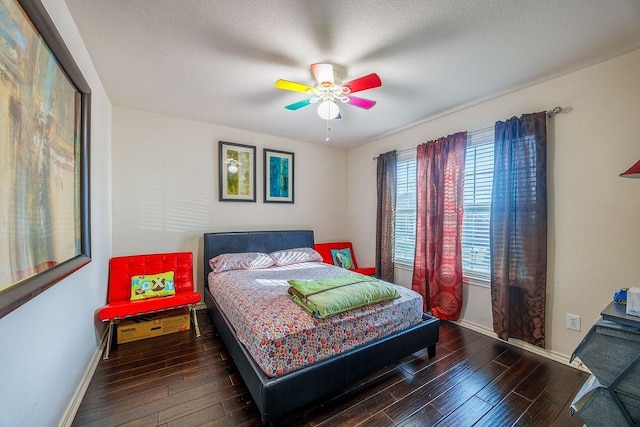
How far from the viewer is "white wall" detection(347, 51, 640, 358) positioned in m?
1.90

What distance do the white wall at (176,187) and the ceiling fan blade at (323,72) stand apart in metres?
2.08

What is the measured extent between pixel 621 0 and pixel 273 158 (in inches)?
139

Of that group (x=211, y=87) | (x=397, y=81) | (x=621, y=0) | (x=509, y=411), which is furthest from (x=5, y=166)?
(x=621, y=0)

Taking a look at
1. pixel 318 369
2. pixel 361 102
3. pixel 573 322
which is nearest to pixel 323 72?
pixel 361 102

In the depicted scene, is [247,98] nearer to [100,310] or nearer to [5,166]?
[5,166]

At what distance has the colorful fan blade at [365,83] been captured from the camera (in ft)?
6.06

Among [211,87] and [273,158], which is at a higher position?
[211,87]

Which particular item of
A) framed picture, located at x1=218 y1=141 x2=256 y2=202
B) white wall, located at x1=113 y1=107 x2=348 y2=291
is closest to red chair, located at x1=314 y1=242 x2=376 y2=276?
white wall, located at x1=113 y1=107 x2=348 y2=291

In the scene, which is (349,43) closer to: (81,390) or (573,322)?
(573,322)

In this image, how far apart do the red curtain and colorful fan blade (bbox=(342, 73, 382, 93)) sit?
1557 millimetres

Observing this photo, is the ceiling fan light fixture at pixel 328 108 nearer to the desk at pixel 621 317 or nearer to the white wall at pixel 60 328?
the white wall at pixel 60 328

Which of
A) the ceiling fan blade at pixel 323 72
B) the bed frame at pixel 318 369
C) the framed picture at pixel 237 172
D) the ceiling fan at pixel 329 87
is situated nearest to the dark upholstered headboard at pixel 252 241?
the framed picture at pixel 237 172

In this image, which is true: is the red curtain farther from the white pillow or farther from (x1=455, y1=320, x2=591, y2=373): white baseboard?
the white pillow

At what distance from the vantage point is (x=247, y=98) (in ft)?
8.73
